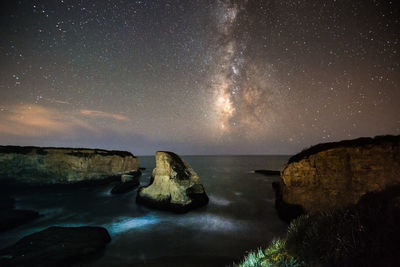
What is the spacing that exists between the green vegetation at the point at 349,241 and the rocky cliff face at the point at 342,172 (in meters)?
5.76

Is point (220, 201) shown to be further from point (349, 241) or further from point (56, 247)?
point (349, 241)

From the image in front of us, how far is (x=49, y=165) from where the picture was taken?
85.8ft

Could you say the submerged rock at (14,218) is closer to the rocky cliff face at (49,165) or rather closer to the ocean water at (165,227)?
the ocean water at (165,227)

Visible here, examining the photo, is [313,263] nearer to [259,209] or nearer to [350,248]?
[350,248]

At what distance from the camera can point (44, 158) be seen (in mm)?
25953

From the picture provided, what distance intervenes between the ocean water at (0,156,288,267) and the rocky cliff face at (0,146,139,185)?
5594 millimetres

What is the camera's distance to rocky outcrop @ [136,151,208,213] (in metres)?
15.6

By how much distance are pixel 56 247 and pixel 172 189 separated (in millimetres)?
9028

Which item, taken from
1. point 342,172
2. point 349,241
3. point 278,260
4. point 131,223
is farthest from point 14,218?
point 342,172

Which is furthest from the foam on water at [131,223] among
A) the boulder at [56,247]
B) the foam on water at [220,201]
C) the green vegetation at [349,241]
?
the green vegetation at [349,241]

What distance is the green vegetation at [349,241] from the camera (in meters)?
3.58

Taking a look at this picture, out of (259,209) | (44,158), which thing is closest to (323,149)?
(259,209)

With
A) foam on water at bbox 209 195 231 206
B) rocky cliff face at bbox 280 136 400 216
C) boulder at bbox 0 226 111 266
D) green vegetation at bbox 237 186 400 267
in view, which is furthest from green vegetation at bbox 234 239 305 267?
foam on water at bbox 209 195 231 206

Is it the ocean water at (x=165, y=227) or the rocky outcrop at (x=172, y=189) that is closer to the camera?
the ocean water at (x=165, y=227)
